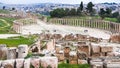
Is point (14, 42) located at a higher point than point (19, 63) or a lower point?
lower

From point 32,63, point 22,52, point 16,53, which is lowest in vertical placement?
point 16,53

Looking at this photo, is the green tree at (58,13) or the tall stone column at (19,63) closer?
the tall stone column at (19,63)

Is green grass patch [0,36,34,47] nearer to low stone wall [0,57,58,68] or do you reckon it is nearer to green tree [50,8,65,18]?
low stone wall [0,57,58,68]

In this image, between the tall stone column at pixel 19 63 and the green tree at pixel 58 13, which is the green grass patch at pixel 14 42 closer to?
the tall stone column at pixel 19 63

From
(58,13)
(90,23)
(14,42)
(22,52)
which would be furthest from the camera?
(58,13)

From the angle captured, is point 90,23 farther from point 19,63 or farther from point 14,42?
point 19,63

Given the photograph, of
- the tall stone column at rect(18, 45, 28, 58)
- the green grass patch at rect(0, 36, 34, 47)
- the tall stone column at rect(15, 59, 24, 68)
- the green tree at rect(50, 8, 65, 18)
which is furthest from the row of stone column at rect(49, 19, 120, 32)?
the tall stone column at rect(15, 59, 24, 68)

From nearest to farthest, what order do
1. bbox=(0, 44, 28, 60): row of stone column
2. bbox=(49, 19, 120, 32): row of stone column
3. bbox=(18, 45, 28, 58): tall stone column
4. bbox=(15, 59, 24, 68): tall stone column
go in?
1. bbox=(15, 59, 24, 68): tall stone column
2. bbox=(18, 45, 28, 58): tall stone column
3. bbox=(0, 44, 28, 60): row of stone column
4. bbox=(49, 19, 120, 32): row of stone column

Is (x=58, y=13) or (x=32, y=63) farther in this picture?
(x=58, y=13)

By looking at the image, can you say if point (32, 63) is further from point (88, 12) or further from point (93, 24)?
point (88, 12)

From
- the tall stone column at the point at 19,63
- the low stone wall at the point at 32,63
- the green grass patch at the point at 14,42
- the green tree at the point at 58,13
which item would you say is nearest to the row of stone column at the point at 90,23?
the green tree at the point at 58,13

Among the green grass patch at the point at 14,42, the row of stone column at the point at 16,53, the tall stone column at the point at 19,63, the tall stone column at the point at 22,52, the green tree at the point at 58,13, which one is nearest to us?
the tall stone column at the point at 19,63

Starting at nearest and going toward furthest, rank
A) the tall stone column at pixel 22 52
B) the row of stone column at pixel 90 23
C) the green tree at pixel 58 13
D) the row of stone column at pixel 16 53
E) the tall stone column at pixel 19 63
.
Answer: the tall stone column at pixel 19 63 → the tall stone column at pixel 22 52 → the row of stone column at pixel 16 53 → the row of stone column at pixel 90 23 → the green tree at pixel 58 13

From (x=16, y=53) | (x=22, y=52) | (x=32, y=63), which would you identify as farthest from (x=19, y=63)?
(x=16, y=53)
